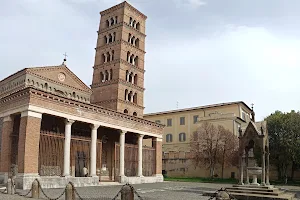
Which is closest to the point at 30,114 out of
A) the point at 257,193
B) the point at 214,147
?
the point at 257,193

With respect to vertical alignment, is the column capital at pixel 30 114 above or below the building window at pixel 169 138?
above

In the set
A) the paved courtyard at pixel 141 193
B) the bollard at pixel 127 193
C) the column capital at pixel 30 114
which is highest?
the column capital at pixel 30 114

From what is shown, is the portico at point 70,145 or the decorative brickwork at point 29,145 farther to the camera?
the portico at point 70,145

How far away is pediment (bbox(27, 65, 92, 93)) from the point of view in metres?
27.5

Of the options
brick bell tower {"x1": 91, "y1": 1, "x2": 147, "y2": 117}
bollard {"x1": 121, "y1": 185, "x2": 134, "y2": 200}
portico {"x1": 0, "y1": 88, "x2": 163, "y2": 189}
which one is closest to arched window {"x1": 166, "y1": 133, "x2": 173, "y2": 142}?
brick bell tower {"x1": 91, "y1": 1, "x2": 147, "y2": 117}

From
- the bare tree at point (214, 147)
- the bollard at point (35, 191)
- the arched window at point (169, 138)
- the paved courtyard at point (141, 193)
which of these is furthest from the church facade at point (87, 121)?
the arched window at point (169, 138)

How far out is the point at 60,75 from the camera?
29.4 metres

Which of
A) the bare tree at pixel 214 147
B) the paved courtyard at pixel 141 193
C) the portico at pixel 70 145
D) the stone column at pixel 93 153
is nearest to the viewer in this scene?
the paved courtyard at pixel 141 193

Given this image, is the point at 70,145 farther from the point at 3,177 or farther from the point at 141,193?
the point at 141,193

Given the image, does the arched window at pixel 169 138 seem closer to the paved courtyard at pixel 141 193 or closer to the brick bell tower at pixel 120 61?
the brick bell tower at pixel 120 61

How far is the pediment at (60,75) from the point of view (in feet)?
90.1

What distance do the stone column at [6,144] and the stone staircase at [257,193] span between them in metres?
15.3

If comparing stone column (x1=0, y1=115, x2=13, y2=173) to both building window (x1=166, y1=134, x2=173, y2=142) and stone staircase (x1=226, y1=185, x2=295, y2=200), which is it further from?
building window (x1=166, y1=134, x2=173, y2=142)

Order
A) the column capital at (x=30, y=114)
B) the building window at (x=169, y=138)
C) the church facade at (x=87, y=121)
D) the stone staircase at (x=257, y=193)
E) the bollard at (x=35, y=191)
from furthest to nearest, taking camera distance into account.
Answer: the building window at (x=169, y=138) < the church facade at (x=87, y=121) < the column capital at (x=30, y=114) < the stone staircase at (x=257, y=193) < the bollard at (x=35, y=191)
